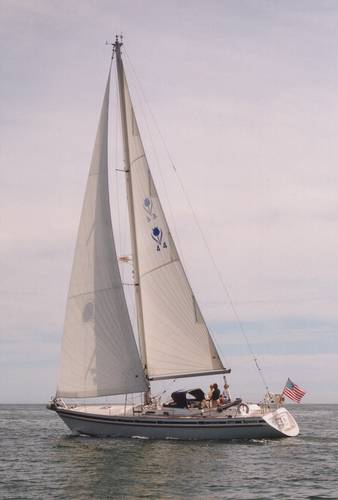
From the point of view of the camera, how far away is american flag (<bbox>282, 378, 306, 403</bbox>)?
1478 inches

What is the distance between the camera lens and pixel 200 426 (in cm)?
3559

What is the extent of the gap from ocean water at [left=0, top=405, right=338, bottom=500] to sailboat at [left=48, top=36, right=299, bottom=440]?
235 centimetres

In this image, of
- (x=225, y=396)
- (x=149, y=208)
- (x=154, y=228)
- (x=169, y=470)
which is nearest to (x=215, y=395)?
(x=225, y=396)

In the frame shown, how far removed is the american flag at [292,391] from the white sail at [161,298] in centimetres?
375

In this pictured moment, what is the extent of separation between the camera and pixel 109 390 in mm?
37531

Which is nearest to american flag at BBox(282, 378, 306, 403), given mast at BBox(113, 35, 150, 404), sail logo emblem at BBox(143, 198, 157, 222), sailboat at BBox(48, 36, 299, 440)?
sailboat at BBox(48, 36, 299, 440)

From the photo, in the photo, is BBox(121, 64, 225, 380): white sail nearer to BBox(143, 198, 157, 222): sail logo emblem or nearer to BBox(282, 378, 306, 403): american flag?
BBox(143, 198, 157, 222): sail logo emblem

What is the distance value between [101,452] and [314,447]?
11.7 m

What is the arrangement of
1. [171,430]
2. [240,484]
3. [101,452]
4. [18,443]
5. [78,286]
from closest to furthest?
1. [240,484]
2. [101,452]
3. [171,430]
4. [78,286]
5. [18,443]

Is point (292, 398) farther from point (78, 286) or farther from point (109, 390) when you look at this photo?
point (78, 286)

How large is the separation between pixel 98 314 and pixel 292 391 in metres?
11.3

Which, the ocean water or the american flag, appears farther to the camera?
the american flag

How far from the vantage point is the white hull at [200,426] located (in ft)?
116

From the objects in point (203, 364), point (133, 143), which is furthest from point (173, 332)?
point (133, 143)
